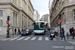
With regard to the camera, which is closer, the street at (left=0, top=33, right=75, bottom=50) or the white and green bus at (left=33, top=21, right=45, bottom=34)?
the street at (left=0, top=33, right=75, bottom=50)

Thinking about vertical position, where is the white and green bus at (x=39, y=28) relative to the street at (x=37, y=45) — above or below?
above

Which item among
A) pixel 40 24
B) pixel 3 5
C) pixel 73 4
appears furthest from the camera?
pixel 3 5

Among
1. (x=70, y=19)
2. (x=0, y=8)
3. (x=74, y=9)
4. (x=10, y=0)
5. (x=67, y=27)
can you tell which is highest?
(x=10, y=0)

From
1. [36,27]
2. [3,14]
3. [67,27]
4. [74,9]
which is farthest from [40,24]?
[3,14]

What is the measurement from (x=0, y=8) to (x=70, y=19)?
775 inches

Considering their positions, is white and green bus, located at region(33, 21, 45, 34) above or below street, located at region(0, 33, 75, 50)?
above

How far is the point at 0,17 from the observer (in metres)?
28.7

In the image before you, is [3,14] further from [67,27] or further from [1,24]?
[67,27]

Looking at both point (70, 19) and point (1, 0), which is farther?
point (1, 0)

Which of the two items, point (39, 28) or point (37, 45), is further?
point (39, 28)

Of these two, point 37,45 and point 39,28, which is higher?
point 39,28

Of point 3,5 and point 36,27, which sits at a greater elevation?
point 3,5

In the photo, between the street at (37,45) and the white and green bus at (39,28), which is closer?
the street at (37,45)

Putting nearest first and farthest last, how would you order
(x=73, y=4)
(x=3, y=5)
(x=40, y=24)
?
(x=73, y=4)
(x=40, y=24)
(x=3, y=5)
